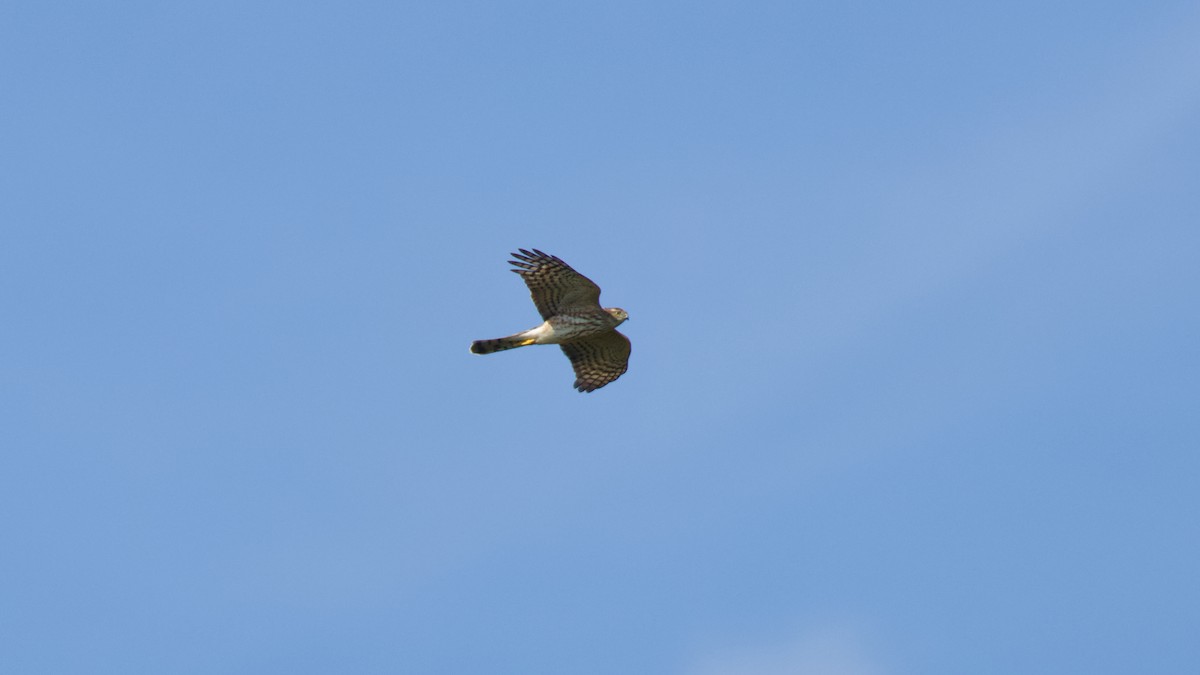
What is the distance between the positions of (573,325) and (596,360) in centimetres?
138

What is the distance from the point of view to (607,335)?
51.2m

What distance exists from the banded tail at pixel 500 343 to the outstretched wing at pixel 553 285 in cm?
53

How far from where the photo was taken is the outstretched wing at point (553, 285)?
4966 centimetres

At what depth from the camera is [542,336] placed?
5053cm

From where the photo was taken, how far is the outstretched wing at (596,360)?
51406 mm

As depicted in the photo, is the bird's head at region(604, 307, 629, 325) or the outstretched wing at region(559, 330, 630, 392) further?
the outstretched wing at region(559, 330, 630, 392)

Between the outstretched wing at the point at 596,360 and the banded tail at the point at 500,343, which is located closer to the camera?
the banded tail at the point at 500,343

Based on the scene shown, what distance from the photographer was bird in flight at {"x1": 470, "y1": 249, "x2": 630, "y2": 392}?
163 ft

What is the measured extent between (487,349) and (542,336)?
0.91 metres

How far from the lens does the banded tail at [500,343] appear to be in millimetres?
50656

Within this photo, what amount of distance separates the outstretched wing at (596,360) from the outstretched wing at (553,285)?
3.76ft

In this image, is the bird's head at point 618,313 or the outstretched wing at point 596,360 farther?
the outstretched wing at point 596,360

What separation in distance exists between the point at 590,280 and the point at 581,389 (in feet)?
8.39

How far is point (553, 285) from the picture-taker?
164 feet
